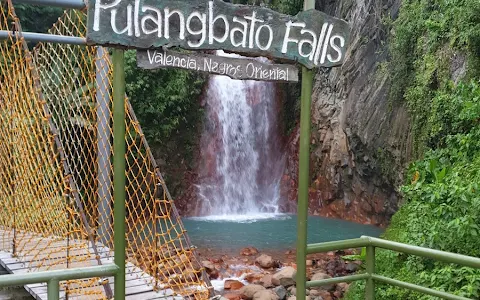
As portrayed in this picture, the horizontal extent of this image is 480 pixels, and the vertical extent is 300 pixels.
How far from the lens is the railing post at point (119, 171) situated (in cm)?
182

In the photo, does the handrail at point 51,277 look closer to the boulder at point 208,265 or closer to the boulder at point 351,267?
the boulder at point 208,265

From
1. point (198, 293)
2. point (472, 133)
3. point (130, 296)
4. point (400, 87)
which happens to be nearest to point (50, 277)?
point (130, 296)

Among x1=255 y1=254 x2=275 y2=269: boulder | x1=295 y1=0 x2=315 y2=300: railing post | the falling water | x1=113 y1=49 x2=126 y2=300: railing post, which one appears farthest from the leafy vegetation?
the falling water

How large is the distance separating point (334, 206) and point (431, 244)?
668cm

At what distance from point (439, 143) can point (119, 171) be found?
456 cm

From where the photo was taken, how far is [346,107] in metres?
9.34

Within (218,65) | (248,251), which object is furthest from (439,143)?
(218,65)

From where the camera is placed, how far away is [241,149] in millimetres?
11211

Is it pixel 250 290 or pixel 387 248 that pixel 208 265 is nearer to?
pixel 250 290

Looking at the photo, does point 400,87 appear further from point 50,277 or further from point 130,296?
point 50,277

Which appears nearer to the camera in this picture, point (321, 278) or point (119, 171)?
point (119, 171)

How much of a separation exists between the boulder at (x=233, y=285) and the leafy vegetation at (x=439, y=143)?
1544mm

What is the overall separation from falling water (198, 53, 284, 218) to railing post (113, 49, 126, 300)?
888 centimetres

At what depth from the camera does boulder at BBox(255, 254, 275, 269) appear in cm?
641
